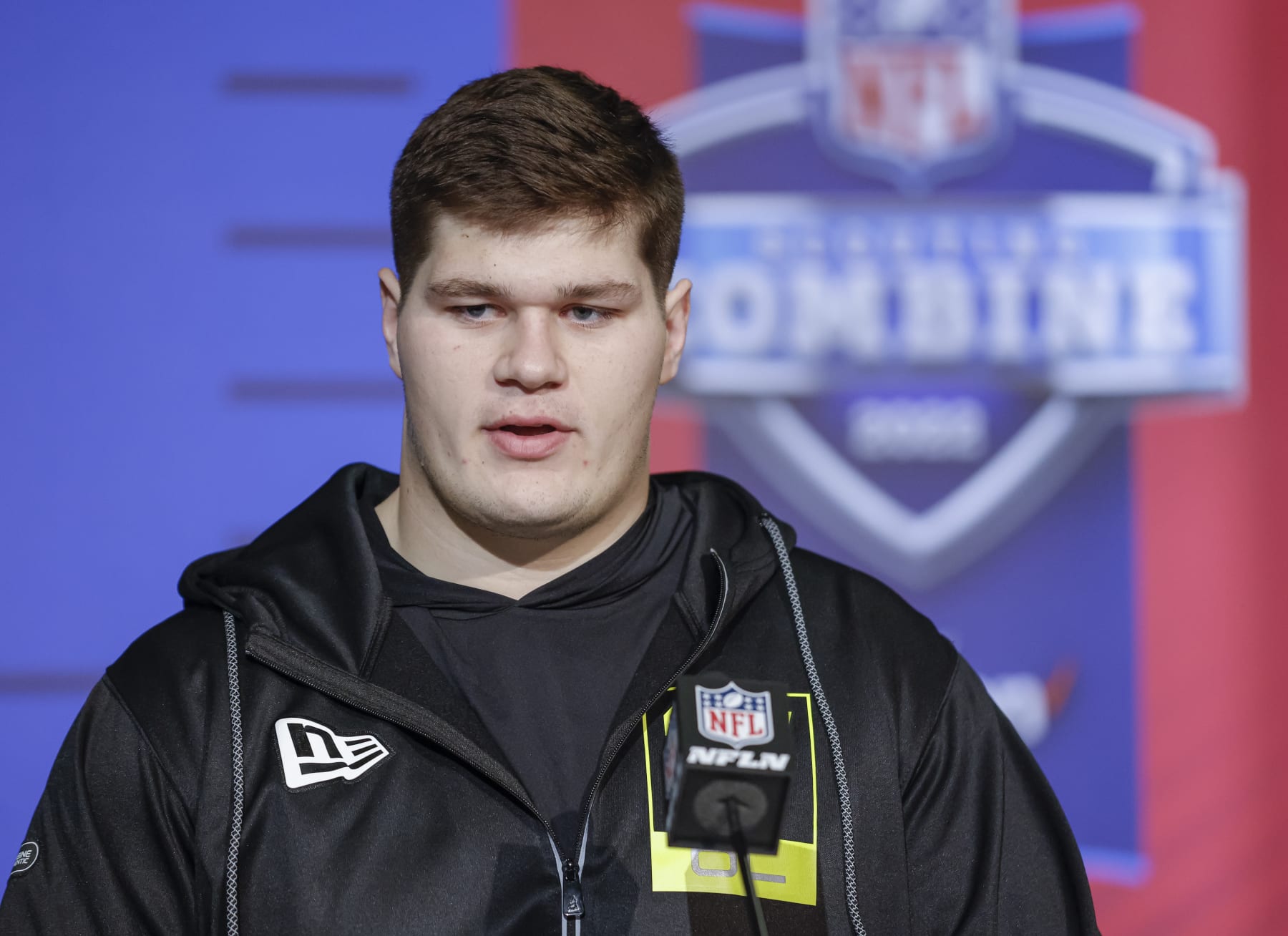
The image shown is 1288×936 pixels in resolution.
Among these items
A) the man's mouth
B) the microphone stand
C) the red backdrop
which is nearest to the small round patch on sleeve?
the man's mouth

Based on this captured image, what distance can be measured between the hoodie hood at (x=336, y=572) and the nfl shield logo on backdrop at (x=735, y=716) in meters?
0.28

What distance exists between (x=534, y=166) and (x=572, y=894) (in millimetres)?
601

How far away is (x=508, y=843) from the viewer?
1.05 metres

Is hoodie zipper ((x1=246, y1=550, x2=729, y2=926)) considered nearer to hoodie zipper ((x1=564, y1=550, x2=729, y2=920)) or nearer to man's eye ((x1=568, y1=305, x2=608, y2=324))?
hoodie zipper ((x1=564, y1=550, x2=729, y2=920))

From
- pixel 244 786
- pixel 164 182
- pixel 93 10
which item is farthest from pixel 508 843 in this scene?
pixel 93 10

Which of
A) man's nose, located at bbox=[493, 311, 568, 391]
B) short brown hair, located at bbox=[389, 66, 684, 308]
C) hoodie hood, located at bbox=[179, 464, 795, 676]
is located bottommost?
hoodie hood, located at bbox=[179, 464, 795, 676]

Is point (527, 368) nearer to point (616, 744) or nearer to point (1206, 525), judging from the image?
point (616, 744)

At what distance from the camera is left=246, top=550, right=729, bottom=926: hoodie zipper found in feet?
3.41

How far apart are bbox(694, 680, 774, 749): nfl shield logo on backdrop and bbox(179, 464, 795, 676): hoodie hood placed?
280 mm

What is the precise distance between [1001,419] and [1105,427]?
6.7 inches

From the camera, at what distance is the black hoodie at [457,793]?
1028mm

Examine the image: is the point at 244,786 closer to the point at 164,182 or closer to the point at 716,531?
the point at 716,531

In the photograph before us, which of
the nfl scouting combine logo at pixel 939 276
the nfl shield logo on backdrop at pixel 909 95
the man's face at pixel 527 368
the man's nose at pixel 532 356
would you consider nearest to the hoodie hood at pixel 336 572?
the man's face at pixel 527 368

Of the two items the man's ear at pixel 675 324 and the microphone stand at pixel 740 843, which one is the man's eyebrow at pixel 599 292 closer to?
the man's ear at pixel 675 324
